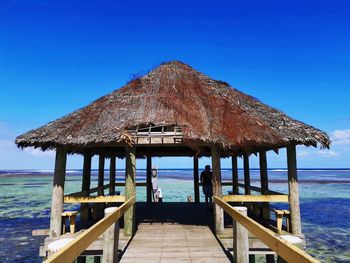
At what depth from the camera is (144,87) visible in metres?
10.1

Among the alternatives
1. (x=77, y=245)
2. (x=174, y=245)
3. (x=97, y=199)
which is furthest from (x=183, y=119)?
(x=77, y=245)

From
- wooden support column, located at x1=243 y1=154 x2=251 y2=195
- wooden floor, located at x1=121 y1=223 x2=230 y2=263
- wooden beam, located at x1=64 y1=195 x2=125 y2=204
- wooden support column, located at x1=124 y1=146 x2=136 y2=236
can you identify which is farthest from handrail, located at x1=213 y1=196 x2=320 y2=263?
wooden support column, located at x1=243 y1=154 x2=251 y2=195

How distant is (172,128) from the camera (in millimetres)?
8094

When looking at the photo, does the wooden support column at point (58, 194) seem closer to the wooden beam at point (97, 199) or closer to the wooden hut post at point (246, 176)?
the wooden beam at point (97, 199)

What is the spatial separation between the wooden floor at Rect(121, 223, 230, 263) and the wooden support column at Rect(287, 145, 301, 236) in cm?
209

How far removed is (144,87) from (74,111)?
234cm

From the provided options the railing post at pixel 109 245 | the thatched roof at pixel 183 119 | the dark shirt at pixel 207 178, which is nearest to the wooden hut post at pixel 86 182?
the thatched roof at pixel 183 119

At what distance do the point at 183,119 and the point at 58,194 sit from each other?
3.73 metres

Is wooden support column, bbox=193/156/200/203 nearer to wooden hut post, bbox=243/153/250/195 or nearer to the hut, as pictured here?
wooden hut post, bbox=243/153/250/195

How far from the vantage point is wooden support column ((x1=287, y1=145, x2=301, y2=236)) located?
762cm

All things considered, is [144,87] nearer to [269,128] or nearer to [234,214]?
[269,128]

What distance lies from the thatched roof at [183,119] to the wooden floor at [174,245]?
2244 millimetres

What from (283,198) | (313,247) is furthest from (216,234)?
(313,247)

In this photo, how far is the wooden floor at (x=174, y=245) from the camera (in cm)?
568
